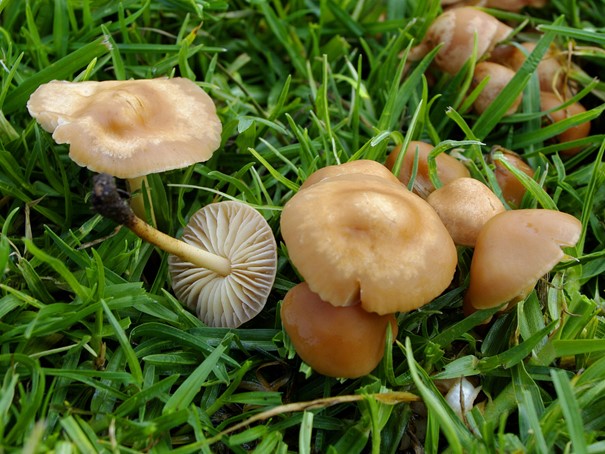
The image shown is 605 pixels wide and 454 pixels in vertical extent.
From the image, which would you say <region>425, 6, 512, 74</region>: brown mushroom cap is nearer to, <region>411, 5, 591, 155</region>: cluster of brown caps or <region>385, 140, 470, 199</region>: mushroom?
<region>411, 5, 591, 155</region>: cluster of brown caps

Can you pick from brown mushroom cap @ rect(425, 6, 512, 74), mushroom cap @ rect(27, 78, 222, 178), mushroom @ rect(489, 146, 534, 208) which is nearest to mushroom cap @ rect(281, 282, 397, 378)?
mushroom cap @ rect(27, 78, 222, 178)

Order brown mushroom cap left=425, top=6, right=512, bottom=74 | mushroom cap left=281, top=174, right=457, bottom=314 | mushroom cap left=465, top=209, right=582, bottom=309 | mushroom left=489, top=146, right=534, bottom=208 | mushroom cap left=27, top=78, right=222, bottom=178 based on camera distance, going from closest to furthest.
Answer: mushroom cap left=281, top=174, right=457, bottom=314 → mushroom cap left=465, top=209, right=582, bottom=309 → mushroom cap left=27, top=78, right=222, bottom=178 → mushroom left=489, top=146, right=534, bottom=208 → brown mushroom cap left=425, top=6, right=512, bottom=74

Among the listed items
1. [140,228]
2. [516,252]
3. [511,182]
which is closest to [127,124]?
[140,228]

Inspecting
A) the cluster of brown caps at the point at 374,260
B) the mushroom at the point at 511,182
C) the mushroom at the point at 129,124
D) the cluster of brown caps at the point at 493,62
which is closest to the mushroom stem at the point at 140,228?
the mushroom at the point at 129,124

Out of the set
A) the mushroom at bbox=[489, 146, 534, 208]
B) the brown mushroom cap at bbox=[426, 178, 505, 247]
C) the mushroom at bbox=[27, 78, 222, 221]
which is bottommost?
the mushroom at bbox=[489, 146, 534, 208]

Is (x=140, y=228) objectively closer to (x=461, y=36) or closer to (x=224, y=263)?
(x=224, y=263)

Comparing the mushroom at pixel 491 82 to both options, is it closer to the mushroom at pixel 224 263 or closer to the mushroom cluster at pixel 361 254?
the mushroom cluster at pixel 361 254

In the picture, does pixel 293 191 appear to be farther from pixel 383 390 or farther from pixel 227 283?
pixel 383 390

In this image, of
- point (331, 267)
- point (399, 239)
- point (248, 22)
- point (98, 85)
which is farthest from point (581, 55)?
point (98, 85)
